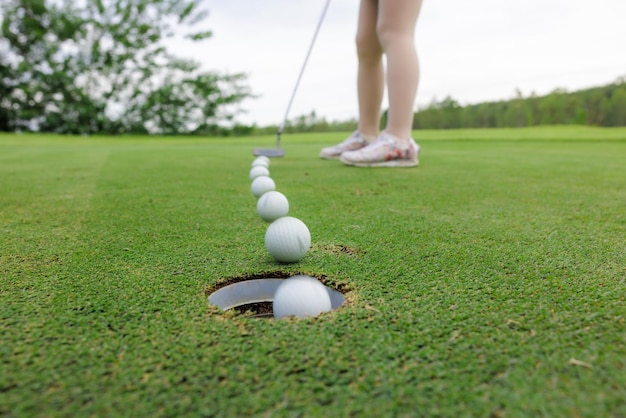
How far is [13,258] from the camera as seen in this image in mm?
1324

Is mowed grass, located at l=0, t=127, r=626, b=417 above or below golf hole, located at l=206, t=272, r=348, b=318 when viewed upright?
above

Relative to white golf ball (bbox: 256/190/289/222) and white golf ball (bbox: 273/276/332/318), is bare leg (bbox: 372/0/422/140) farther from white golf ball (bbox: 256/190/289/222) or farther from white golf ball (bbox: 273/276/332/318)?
white golf ball (bbox: 273/276/332/318)

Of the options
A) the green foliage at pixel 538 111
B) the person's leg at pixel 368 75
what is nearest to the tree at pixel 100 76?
the green foliage at pixel 538 111

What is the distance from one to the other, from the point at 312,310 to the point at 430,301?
26 centimetres

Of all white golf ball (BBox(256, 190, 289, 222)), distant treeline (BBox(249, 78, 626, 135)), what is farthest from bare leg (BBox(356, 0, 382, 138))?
distant treeline (BBox(249, 78, 626, 135))

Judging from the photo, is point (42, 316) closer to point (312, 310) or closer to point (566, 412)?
point (312, 310)

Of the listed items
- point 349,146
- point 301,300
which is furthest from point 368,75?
point 301,300

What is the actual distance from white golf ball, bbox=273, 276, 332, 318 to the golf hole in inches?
4.2

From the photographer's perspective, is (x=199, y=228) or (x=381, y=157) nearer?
(x=199, y=228)

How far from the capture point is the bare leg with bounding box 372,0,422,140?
3.05m

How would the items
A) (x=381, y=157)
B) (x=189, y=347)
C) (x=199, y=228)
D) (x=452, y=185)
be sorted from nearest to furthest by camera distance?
(x=189, y=347)
(x=199, y=228)
(x=452, y=185)
(x=381, y=157)

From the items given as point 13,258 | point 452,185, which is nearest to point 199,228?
point 13,258

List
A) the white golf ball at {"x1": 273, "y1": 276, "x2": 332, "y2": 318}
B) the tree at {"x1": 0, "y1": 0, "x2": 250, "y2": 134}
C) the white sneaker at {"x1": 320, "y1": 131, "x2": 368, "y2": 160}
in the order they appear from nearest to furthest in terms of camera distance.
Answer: the white golf ball at {"x1": 273, "y1": 276, "x2": 332, "y2": 318}, the white sneaker at {"x1": 320, "y1": 131, "x2": 368, "y2": 160}, the tree at {"x1": 0, "y1": 0, "x2": 250, "y2": 134}

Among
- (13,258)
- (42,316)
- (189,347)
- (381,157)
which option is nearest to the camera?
(189,347)
